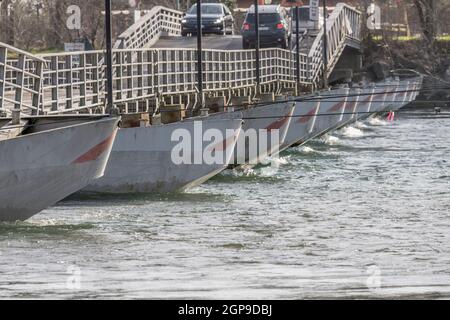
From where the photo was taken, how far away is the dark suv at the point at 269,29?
66.8 meters

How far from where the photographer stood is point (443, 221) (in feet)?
84.5

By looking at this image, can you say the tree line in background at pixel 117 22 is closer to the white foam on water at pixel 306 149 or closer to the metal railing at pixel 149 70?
the metal railing at pixel 149 70

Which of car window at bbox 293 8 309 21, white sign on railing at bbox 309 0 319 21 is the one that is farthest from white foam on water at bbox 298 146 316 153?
car window at bbox 293 8 309 21

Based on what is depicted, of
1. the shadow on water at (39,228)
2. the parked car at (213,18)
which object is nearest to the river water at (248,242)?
the shadow on water at (39,228)

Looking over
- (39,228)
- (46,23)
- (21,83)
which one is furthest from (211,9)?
(39,228)

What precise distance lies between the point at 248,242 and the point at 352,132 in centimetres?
3988

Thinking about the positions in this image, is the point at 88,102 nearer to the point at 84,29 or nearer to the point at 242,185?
the point at 242,185

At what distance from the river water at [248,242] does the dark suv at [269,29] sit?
3012 cm

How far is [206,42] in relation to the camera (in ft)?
235

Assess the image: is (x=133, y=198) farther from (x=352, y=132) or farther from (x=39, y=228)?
(x=352, y=132)

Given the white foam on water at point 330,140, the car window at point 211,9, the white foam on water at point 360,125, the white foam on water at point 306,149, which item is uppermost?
the car window at point 211,9

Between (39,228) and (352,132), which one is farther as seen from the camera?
(352,132)

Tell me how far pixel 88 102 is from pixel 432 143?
2133cm
